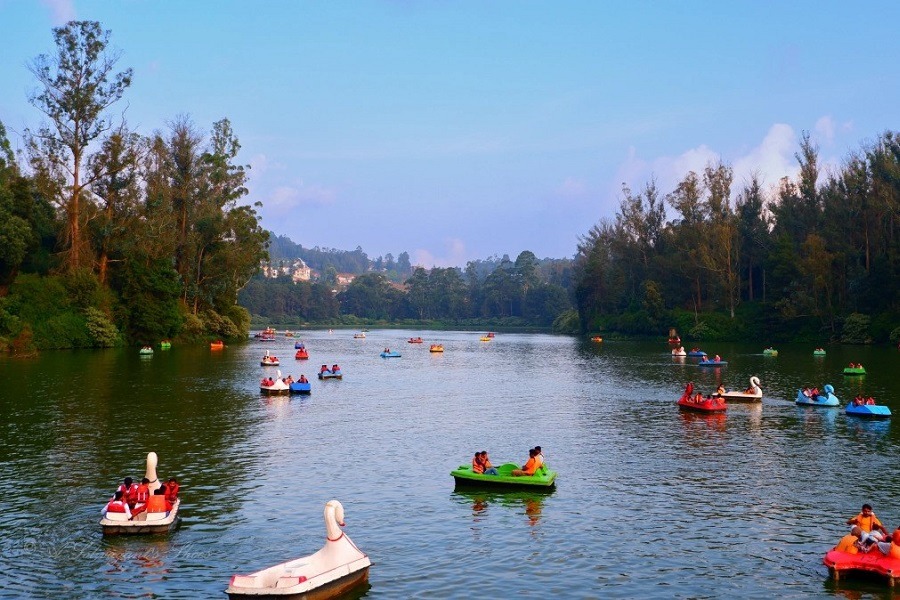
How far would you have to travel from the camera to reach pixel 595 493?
110 ft

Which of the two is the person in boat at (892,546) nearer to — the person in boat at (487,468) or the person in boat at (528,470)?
the person in boat at (528,470)

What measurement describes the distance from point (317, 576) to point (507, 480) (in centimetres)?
1355

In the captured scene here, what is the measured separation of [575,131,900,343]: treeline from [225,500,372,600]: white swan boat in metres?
114

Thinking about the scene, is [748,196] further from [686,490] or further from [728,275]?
[686,490]

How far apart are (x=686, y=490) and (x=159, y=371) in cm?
5881

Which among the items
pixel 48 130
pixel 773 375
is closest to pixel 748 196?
pixel 773 375

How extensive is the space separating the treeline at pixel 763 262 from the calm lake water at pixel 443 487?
6410cm

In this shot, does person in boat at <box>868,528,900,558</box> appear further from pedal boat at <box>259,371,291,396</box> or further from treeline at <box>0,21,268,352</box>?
treeline at <box>0,21,268,352</box>

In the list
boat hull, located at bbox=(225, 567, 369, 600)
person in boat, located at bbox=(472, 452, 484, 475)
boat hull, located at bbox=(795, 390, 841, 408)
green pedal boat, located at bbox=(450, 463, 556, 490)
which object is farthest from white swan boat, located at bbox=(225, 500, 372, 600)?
boat hull, located at bbox=(795, 390, 841, 408)

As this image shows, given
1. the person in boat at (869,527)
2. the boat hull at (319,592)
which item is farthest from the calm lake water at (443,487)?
the person in boat at (869,527)

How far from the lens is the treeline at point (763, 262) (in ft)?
423

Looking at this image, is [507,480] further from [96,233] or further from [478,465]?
[96,233]

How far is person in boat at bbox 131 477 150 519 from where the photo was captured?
27.0 meters

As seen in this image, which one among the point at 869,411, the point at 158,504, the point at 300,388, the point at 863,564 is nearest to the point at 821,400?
the point at 869,411
